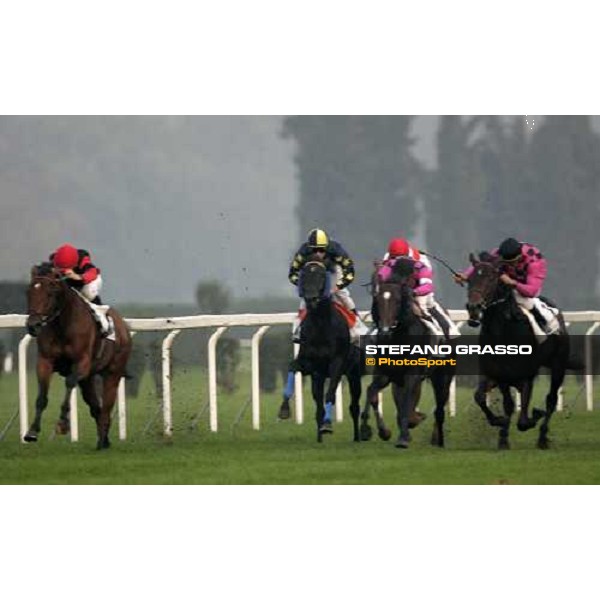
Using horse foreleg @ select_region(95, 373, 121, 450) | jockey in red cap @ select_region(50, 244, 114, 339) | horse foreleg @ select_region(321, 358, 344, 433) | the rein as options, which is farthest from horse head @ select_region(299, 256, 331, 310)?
the rein

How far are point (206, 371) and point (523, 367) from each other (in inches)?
83.0

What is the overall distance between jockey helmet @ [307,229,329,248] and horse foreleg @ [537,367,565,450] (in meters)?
1.61

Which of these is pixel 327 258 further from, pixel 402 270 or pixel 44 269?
pixel 44 269

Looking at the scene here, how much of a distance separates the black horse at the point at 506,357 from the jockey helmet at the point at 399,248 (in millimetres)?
528

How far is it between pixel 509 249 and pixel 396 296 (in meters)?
0.74

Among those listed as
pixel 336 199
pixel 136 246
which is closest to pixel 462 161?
pixel 336 199

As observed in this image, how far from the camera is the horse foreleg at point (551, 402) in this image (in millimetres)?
18625

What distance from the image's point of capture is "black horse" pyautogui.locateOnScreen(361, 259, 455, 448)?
18.2m

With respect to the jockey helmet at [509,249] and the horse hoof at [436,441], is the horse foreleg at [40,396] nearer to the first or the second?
the horse hoof at [436,441]

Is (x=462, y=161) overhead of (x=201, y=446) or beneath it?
overhead

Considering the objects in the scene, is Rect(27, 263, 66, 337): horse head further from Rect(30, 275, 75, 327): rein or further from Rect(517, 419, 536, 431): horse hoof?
Rect(517, 419, 536, 431): horse hoof

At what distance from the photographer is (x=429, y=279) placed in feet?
60.9
